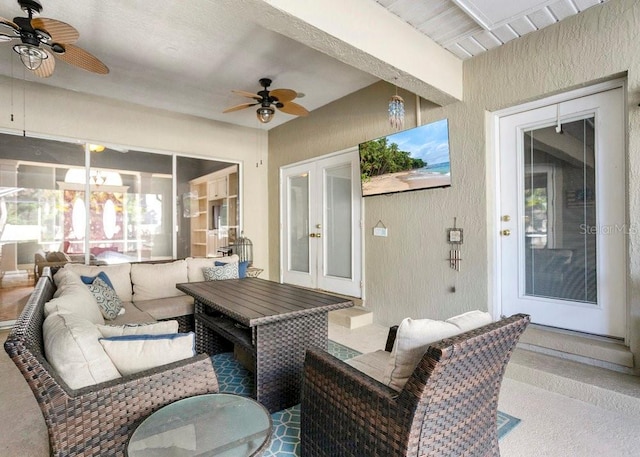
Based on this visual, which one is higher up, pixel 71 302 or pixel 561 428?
pixel 71 302

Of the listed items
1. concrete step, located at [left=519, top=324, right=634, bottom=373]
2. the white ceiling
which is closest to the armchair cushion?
concrete step, located at [left=519, top=324, right=634, bottom=373]

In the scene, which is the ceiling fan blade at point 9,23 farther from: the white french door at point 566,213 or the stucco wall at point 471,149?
the white french door at point 566,213

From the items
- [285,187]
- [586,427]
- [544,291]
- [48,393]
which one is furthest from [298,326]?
[285,187]

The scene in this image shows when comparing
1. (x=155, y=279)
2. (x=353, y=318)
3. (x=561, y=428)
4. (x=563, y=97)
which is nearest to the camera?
(x=561, y=428)

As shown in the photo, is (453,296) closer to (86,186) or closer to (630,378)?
(630,378)

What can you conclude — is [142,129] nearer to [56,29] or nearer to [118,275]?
[118,275]

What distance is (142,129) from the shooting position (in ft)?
15.9

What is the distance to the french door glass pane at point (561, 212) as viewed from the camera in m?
2.64

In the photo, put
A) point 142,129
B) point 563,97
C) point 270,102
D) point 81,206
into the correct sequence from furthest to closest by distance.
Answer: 1. point 142,129
2. point 81,206
3. point 270,102
4. point 563,97

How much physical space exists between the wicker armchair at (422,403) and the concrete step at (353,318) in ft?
7.62

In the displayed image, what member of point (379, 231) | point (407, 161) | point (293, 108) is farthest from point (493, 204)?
point (293, 108)

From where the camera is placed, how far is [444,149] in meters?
3.38

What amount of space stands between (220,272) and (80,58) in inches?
92.8

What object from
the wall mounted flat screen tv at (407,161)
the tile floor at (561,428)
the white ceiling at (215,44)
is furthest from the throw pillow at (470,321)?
the wall mounted flat screen tv at (407,161)
